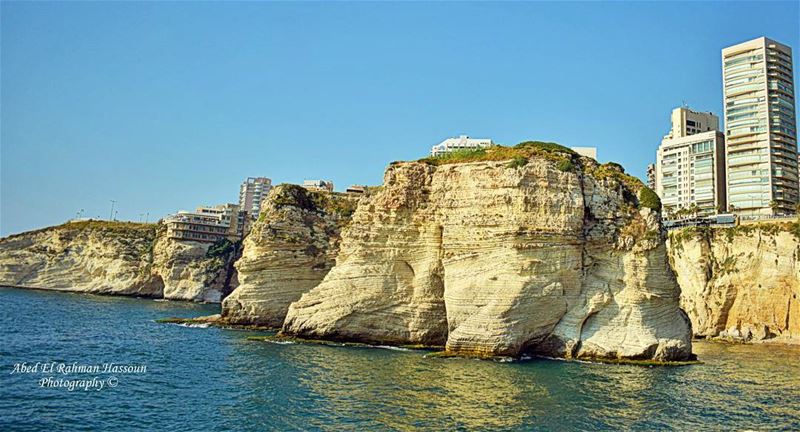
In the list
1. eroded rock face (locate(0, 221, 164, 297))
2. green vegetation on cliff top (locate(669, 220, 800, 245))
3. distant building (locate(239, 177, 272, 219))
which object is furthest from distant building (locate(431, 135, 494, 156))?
distant building (locate(239, 177, 272, 219))

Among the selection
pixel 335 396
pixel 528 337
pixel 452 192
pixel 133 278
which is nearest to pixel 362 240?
pixel 452 192

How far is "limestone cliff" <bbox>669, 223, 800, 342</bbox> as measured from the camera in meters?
53.2

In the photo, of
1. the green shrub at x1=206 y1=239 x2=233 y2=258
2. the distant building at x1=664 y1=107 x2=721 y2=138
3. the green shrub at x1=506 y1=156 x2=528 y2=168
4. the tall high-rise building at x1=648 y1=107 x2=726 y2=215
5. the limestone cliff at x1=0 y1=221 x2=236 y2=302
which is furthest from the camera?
the distant building at x1=664 y1=107 x2=721 y2=138

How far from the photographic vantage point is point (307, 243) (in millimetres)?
49938

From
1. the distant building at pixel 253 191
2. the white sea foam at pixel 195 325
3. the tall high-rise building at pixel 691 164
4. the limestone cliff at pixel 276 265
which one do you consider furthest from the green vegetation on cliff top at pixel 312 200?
the distant building at pixel 253 191

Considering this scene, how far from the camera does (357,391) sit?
24312 mm

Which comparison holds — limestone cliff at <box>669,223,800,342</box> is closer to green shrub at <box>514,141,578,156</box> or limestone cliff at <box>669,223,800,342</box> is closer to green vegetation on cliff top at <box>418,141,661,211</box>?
green vegetation on cliff top at <box>418,141,661,211</box>

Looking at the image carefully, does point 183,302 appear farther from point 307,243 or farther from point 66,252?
point 307,243

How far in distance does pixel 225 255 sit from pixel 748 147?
76.8 metres

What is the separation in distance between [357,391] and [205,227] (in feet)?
250

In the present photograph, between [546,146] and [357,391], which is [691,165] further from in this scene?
[357,391]

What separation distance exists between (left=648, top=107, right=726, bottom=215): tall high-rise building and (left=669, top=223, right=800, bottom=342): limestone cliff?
2068cm

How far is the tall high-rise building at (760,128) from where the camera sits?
261 feet
